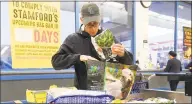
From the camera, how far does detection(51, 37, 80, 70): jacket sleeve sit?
133 centimetres

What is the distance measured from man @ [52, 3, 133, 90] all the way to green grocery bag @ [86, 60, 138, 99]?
130 millimetres

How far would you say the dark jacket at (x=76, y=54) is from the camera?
1.37m

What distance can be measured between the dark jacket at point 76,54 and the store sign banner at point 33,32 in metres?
3.06

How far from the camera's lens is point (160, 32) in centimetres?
741

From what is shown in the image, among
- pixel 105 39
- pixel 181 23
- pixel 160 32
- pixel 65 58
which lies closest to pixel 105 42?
pixel 105 39

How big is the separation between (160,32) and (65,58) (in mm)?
6315

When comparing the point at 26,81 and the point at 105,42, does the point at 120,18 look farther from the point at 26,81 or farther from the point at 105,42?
the point at 105,42

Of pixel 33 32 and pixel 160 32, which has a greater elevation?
pixel 160 32

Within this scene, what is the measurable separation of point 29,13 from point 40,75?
3.43 ft

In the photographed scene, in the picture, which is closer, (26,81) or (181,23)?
(26,81)

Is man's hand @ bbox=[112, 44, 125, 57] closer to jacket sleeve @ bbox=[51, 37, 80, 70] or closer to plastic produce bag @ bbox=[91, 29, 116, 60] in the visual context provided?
plastic produce bag @ bbox=[91, 29, 116, 60]

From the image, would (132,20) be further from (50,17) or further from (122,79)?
(122,79)

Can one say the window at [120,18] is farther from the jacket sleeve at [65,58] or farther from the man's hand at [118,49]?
the man's hand at [118,49]

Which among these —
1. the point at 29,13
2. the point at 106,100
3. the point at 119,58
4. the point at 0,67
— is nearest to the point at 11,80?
the point at 0,67
